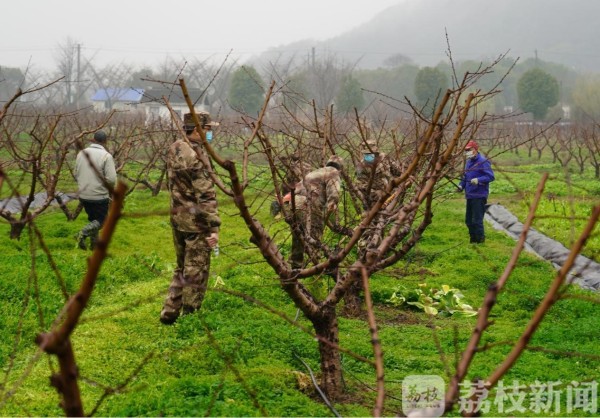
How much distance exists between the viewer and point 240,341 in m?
4.07

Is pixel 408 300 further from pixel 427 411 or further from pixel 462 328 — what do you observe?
pixel 427 411

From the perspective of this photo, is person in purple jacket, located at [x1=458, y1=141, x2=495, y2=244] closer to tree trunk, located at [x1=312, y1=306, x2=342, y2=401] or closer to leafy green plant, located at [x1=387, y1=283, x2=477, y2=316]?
leafy green plant, located at [x1=387, y1=283, x2=477, y2=316]

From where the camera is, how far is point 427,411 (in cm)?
179

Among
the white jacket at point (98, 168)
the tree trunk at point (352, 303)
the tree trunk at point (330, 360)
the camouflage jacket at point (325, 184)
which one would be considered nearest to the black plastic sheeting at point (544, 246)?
the tree trunk at point (352, 303)

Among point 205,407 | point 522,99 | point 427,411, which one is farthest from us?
point 522,99

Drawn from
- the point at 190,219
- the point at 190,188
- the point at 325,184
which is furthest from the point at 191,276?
the point at 325,184

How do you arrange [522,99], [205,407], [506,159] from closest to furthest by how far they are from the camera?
[205,407] → [506,159] → [522,99]

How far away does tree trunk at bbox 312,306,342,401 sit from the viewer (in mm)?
4426

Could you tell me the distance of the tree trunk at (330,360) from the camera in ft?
14.5

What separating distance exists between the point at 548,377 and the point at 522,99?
44.3 m

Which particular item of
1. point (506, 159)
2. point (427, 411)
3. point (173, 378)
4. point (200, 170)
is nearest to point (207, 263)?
point (200, 170)

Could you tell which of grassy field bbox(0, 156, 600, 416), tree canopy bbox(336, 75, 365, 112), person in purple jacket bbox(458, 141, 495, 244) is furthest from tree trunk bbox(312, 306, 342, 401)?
tree canopy bbox(336, 75, 365, 112)

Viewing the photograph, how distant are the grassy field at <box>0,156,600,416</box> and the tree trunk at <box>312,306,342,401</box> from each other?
0.12m

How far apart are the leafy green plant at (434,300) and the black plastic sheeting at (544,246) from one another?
44.1 inches
